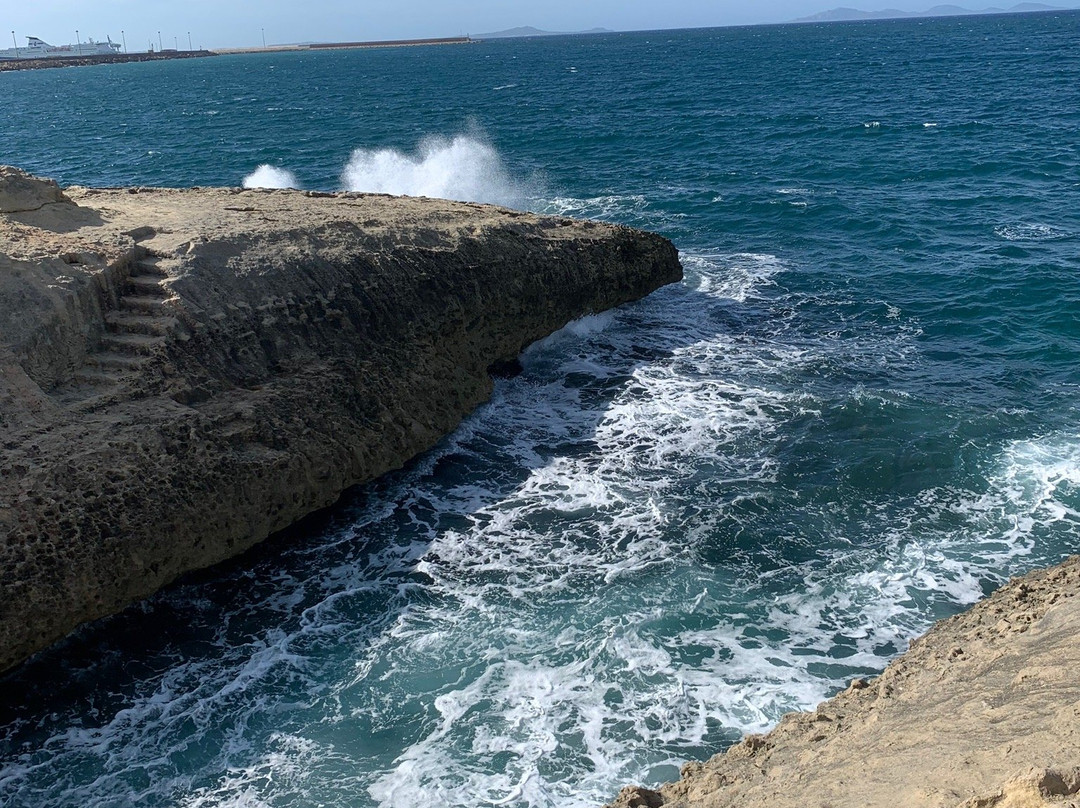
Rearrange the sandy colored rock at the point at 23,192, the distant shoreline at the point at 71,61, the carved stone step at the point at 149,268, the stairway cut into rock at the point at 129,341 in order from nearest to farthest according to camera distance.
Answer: the stairway cut into rock at the point at 129,341 < the carved stone step at the point at 149,268 < the sandy colored rock at the point at 23,192 < the distant shoreline at the point at 71,61

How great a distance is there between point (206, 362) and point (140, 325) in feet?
3.61

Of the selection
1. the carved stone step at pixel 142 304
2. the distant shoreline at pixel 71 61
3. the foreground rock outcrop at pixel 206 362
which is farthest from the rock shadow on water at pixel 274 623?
the distant shoreline at pixel 71 61

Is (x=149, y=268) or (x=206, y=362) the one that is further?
(x=149, y=268)

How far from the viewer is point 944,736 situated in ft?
21.8

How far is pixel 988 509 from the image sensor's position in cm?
1285

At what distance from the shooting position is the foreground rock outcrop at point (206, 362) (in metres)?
11.0

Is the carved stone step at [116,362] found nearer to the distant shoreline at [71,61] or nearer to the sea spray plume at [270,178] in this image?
the sea spray plume at [270,178]

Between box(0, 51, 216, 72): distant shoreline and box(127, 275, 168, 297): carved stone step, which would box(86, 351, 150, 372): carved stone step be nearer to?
box(127, 275, 168, 297): carved stone step

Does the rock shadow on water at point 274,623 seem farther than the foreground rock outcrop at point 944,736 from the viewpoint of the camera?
Yes

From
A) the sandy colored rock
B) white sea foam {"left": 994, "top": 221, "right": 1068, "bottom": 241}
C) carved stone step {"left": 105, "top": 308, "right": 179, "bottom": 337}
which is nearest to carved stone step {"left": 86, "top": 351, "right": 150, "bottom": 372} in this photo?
carved stone step {"left": 105, "top": 308, "right": 179, "bottom": 337}

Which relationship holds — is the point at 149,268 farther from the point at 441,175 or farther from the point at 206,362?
the point at 441,175

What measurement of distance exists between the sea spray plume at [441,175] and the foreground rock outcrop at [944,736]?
79.8 feet

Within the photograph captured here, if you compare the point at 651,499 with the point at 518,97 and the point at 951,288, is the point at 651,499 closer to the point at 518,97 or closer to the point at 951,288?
the point at 951,288

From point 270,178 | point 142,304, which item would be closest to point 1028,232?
point 142,304
